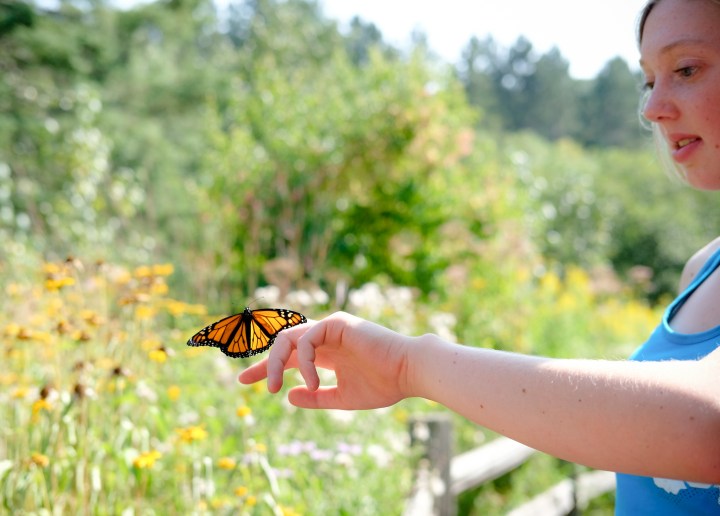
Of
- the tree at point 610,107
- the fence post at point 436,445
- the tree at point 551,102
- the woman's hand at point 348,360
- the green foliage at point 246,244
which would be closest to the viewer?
the woman's hand at point 348,360

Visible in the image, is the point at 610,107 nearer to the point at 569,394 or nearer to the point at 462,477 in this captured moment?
the point at 462,477

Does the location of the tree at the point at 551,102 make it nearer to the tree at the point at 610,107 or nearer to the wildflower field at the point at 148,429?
the tree at the point at 610,107

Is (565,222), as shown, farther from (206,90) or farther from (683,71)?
(683,71)

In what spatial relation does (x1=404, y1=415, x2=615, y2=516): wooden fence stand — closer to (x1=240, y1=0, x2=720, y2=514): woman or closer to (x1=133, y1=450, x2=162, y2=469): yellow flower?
(x1=133, y1=450, x2=162, y2=469): yellow flower

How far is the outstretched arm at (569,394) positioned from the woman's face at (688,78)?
0.41 metres

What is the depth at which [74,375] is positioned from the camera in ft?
6.82

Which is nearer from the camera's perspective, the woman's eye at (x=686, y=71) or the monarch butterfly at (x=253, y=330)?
the woman's eye at (x=686, y=71)

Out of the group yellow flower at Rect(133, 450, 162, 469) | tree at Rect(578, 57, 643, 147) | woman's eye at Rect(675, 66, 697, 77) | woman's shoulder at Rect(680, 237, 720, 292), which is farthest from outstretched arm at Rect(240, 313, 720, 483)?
tree at Rect(578, 57, 643, 147)

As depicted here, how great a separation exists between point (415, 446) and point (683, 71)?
222 cm

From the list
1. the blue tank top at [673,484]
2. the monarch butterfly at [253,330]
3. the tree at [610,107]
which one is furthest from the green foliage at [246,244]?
the tree at [610,107]

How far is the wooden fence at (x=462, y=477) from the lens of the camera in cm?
284

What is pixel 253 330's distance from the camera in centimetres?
112

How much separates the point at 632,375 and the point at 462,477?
2799 millimetres

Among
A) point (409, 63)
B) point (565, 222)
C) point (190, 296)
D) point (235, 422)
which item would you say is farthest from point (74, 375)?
point (565, 222)
